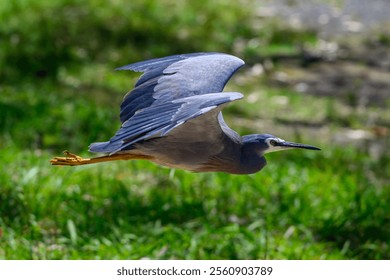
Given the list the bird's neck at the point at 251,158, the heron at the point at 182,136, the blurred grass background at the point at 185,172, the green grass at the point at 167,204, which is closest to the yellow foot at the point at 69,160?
the heron at the point at 182,136

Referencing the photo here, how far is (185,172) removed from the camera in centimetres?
485

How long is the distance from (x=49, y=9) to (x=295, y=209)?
373cm

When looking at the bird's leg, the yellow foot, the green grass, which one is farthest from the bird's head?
the green grass

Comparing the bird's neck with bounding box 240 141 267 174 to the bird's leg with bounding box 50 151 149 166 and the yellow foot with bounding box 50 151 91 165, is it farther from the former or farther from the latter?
the yellow foot with bounding box 50 151 91 165

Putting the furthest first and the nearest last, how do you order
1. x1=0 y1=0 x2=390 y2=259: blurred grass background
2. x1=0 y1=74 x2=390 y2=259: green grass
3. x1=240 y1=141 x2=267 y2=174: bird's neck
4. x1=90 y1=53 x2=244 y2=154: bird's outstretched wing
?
x1=0 y1=0 x2=390 y2=259: blurred grass background < x1=0 y1=74 x2=390 y2=259: green grass < x1=240 y1=141 x2=267 y2=174: bird's neck < x1=90 y1=53 x2=244 y2=154: bird's outstretched wing

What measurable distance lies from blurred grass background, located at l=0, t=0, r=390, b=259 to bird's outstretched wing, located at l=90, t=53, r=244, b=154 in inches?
28.0

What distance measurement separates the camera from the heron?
6.03 feet

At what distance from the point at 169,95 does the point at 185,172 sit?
2868 millimetres

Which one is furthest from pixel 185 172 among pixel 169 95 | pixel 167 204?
pixel 169 95

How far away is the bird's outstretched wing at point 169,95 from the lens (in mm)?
1833

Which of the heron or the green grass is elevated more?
the heron

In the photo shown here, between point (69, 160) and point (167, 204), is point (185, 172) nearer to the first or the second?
point (167, 204)

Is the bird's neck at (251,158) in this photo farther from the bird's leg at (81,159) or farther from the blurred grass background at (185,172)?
the blurred grass background at (185,172)

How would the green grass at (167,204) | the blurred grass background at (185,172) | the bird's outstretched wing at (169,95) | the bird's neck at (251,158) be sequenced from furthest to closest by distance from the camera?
1. the blurred grass background at (185,172)
2. the green grass at (167,204)
3. the bird's neck at (251,158)
4. the bird's outstretched wing at (169,95)
